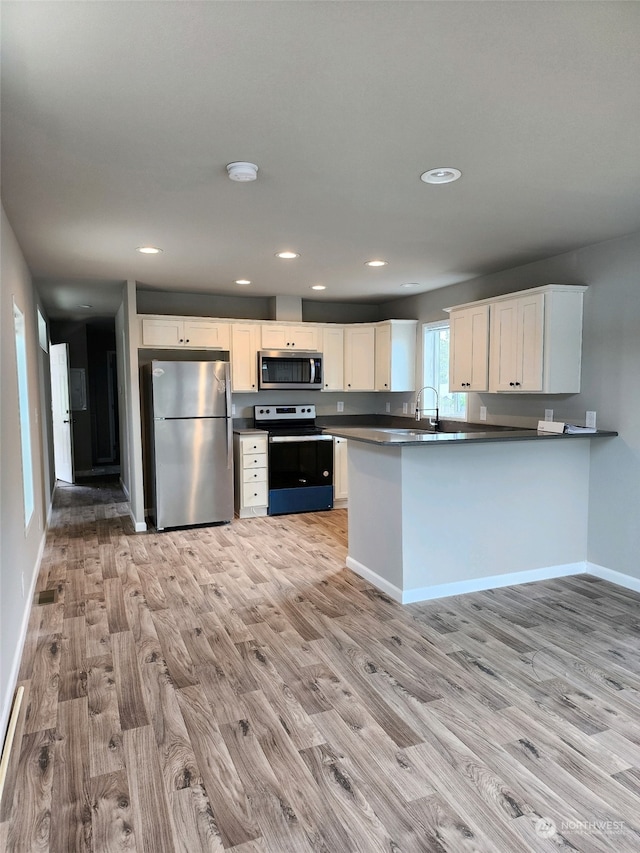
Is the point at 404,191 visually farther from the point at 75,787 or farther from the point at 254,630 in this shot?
the point at 75,787

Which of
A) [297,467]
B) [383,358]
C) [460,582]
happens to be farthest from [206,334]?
[460,582]

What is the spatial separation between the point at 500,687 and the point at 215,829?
1.42 metres

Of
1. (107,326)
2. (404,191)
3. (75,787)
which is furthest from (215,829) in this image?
(107,326)

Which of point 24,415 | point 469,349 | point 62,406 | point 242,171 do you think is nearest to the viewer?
point 242,171

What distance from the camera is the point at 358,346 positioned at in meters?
6.34

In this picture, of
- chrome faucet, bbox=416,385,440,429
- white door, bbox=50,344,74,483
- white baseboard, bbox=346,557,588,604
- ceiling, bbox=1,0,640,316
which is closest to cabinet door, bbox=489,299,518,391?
ceiling, bbox=1,0,640,316

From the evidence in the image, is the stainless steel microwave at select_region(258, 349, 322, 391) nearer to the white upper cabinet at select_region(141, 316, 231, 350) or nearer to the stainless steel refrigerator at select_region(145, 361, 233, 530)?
the white upper cabinet at select_region(141, 316, 231, 350)

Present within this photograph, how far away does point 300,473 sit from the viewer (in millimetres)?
5945

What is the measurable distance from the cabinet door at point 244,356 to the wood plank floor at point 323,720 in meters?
2.57

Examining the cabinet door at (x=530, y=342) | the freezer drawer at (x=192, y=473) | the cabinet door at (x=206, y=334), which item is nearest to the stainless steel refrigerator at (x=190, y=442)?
the freezer drawer at (x=192, y=473)

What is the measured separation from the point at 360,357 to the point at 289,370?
0.89 metres

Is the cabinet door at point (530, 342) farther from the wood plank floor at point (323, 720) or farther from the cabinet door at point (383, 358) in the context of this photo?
the cabinet door at point (383, 358)

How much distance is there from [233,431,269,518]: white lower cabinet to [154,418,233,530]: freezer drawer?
24cm

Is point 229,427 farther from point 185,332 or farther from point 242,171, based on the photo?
point 242,171
